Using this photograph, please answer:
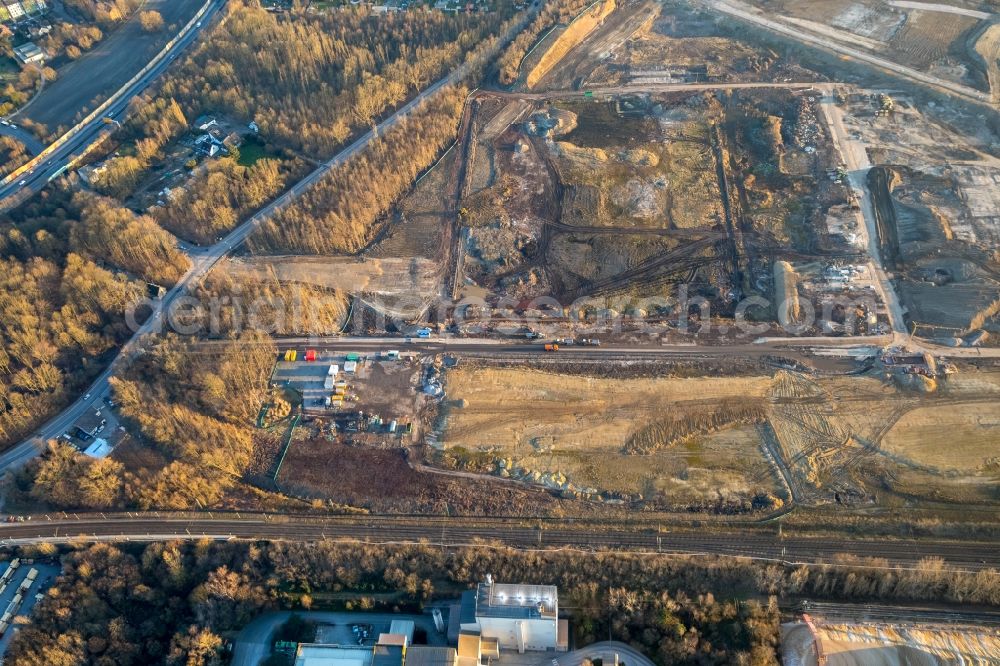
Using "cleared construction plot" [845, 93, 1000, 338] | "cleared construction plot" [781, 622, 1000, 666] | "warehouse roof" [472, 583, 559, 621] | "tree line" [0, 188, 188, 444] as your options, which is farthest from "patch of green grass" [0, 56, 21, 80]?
"cleared construction plot" [781, 622, 1000, 666]

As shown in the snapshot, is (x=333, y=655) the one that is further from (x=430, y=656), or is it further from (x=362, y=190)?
(x=362, y=190)

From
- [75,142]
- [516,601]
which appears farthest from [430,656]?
[75,142]

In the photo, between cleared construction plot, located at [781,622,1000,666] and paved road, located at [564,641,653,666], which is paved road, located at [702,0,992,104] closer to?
cleared construction plot, located at [781,622,1000,666]

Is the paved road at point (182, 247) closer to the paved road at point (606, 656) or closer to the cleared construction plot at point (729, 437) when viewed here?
the cleared construction plot at point (729, 437)

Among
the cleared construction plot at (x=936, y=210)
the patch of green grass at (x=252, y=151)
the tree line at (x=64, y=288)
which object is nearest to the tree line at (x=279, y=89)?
the patch of green grass at (x=252, y=151)

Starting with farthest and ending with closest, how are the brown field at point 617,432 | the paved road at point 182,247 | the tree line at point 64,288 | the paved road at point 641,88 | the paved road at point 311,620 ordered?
the paved road at point 641,88
the tree line at point 64,288
the paved road at point 182,247
the brown field at point 617,432
the paved road at point 311,620

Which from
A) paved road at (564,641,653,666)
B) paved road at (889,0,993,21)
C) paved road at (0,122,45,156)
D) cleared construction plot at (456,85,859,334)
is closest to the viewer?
paved road at (564,641,653,666)
